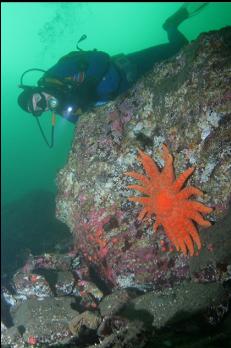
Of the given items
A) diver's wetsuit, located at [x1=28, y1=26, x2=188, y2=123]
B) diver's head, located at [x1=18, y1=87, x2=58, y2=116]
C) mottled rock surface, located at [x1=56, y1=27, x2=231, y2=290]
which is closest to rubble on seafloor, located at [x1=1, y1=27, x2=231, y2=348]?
mottled rock surface, located at [x1=56, y1=27, x2=231, y2=290]

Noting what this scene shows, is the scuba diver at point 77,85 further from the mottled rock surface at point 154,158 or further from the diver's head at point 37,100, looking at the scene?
the mottled rock surface at point 154,158

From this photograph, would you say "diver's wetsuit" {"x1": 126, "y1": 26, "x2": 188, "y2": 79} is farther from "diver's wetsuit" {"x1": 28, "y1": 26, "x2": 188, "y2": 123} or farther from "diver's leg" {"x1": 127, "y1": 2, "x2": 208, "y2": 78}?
"diver's wetsuit" {"x1": 28, "y1": 26, "x2": 188, "y2": 123}

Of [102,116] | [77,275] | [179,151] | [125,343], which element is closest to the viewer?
[125,343]

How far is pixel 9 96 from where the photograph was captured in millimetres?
81750

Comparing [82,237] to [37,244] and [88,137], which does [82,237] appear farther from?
[37,244]

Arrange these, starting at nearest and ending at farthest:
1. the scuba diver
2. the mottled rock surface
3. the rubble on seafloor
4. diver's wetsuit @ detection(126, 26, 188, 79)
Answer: the rubble on seafloor, the mottled rock surface, the scuba diver, diver's wetsuit @ detection(126, 26, 188, 79)

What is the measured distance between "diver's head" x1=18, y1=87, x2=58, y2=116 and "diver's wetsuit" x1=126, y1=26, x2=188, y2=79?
193 cm

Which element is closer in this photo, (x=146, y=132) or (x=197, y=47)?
(x=197, y=47)

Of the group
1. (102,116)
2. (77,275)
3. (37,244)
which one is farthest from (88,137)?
(37,244)

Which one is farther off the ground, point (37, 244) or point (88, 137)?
point (88, 137)

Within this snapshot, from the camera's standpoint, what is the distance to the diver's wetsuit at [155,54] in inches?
307

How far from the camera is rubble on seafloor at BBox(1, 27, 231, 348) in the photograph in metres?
4.75

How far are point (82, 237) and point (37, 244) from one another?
20.5ft

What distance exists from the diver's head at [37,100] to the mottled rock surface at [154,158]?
3.07ft
